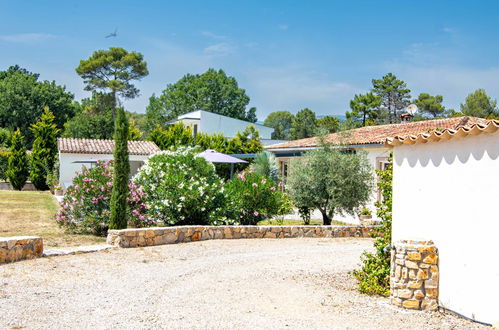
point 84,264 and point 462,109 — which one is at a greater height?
point 462,109

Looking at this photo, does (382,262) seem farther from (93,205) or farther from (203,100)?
(203,100)

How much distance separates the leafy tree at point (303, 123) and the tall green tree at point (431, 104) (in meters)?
13.1

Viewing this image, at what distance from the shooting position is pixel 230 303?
652 centimetres

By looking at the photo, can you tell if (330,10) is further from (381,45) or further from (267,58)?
(381,45)

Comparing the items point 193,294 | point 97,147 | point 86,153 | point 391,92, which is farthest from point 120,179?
point 391,92

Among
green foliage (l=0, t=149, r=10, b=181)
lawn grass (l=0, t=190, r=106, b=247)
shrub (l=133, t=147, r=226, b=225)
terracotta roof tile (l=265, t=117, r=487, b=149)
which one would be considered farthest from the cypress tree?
green foliage (l=0, t=149, r=10, b=181)

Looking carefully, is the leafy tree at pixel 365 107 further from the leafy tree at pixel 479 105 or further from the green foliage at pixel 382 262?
the green foliage at pixel 382 262

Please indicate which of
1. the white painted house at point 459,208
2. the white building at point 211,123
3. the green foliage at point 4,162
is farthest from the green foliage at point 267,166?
the green foliage at point 4,162

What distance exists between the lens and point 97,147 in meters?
33.5

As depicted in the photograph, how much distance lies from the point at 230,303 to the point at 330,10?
18739mm

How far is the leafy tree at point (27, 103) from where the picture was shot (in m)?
50.8

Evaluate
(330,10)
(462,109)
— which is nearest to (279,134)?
(462,109)

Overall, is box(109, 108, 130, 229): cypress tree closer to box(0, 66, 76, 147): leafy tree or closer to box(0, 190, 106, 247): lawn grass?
box(0, 190, 106, 247): lawn grass

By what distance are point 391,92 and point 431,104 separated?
6.78 metres
